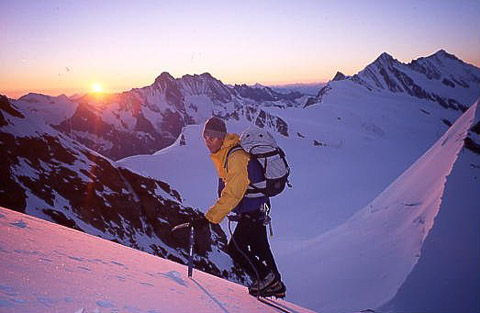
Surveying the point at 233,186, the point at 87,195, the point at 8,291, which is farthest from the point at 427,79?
the point at 8,291

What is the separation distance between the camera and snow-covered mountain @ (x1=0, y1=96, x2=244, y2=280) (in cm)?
1485

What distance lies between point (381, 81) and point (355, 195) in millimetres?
140419

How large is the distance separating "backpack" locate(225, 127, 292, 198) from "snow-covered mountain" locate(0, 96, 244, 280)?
11.5 m

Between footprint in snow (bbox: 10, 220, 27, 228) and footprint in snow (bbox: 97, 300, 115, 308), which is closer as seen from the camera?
footprint in snow (bbox: 97, 300, 115, 308)

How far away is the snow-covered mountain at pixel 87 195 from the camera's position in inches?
585

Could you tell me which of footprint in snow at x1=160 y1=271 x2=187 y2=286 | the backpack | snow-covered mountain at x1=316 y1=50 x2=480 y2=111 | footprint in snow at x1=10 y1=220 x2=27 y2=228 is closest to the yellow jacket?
the backpack

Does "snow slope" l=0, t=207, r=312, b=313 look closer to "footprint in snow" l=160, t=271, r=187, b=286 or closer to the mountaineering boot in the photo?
"footprint in snow" l=160, t=271, r=187, b=286

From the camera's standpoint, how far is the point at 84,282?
307 cm

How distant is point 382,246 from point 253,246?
39.8 ft

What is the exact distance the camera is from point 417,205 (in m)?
15.6

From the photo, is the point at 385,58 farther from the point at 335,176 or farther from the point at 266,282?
the point at 266,282

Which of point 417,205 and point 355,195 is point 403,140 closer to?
point 355,195

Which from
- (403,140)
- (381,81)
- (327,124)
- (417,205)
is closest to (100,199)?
(417,205)

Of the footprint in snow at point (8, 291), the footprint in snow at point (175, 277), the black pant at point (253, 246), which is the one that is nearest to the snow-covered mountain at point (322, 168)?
the black pant at point (253, 246)
